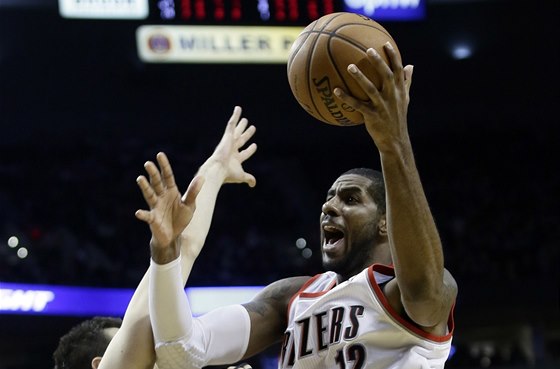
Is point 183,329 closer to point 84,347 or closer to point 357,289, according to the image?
point 357,289

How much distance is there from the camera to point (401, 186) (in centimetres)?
251

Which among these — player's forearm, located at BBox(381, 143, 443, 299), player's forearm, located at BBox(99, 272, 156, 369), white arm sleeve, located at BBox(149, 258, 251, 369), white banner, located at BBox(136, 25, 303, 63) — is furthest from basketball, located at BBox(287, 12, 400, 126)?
white banner, located at BBox(136, 25, 303, 63)

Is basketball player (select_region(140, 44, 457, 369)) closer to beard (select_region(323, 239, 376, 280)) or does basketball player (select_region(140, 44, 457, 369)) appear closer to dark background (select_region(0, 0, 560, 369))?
beard (select_region(323, 239, 376, 280))

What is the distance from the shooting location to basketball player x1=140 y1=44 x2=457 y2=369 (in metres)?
2.51

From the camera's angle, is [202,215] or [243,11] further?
[243,11]

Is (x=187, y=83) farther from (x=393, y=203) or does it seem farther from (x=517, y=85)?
(x=393, y=203)

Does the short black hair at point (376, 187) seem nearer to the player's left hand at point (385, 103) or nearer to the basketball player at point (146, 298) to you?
the basketball player at point (146, 298)

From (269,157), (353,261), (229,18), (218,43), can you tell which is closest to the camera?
(353,261)

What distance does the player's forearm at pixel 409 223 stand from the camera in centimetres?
251

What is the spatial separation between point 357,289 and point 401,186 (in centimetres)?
54

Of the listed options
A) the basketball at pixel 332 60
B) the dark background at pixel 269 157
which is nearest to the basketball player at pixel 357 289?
the basketball at pixel 332 60

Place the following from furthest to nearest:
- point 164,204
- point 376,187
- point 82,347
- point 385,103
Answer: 1. point 82,347
2. point 376,187
3. point 164,204
4. point 385,103

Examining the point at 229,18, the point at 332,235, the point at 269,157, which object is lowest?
the point at 269,157

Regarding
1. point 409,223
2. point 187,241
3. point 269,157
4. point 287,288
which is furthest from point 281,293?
point 269,157
